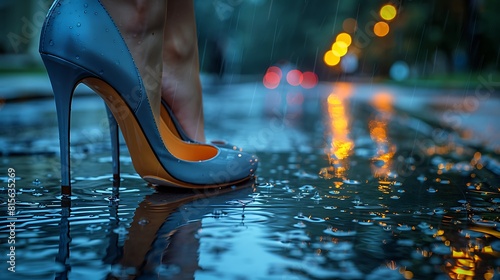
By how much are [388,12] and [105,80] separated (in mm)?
33768

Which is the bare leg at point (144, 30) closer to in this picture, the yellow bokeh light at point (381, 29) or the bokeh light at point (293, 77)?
the yellow bokeh light at point (381, 29)

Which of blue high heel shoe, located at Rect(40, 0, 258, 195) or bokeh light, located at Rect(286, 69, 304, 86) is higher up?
blue high heel shoe, located at Rect(40, 0, 258, 195)

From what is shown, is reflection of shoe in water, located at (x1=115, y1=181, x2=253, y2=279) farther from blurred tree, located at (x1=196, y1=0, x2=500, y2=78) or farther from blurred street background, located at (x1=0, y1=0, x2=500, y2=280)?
blurred tree, located at (x1=196, y1=0, x2=500, y2=78)

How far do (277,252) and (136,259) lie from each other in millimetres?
402

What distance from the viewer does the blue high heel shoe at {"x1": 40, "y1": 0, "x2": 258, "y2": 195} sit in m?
2.99

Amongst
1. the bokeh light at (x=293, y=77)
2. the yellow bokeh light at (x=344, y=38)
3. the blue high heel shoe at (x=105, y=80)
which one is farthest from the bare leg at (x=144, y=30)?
the yellow bokeh light at (x=344, y=38)

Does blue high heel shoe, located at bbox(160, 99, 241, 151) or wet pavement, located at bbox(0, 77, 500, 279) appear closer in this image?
wet pavement, located at bbox(0, 77, 500, 279)

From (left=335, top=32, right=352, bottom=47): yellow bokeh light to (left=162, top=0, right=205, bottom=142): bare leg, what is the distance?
42.7 m

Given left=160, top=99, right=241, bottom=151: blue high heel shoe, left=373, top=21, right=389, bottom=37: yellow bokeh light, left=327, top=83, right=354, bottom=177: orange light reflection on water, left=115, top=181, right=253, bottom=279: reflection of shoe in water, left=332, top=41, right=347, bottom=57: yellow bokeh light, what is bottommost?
→ left=327, top=83, right=354, bottom=177: orange light reflection on water

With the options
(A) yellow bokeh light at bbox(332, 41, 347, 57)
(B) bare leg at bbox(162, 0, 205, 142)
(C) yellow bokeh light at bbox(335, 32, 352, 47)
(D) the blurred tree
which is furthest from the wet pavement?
(A) yellow bokeh light at bbox(332, 41, 347, 57)

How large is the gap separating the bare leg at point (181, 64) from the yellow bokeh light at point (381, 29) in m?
35.1

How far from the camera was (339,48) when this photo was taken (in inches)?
2183

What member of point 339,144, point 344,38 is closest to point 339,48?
point 344,38

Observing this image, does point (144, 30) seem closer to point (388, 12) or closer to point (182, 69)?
point (182, 69)
